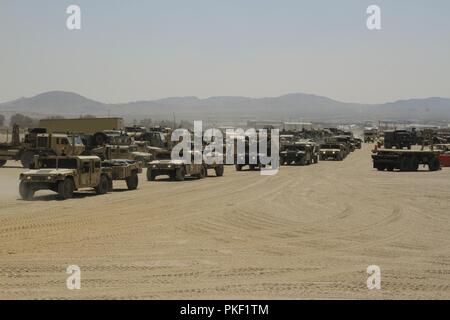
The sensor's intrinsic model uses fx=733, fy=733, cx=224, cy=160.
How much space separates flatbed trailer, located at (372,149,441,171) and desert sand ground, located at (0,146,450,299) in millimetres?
15123

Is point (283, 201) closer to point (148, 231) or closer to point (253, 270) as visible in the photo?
point (148, 231)

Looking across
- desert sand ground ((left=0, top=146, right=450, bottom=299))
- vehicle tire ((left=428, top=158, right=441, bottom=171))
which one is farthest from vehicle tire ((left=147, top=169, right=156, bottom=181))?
vehicle tire ((left=428, top=158, right=441, bottom=171))

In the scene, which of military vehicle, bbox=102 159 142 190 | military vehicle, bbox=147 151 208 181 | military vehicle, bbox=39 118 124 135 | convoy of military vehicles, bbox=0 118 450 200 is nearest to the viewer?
convoy of military vehicles, bbox=0 118 450 200

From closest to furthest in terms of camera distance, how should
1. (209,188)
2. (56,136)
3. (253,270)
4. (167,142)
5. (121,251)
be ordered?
1. (253,270)
2. (121,251)
3. (209,188)
4. (56,136)
5. (167,142)

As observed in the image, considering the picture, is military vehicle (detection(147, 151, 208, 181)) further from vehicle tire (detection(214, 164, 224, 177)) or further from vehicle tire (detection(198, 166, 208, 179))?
vehicle tire (detection(214, 164, 224, 177))

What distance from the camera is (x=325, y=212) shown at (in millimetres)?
20125

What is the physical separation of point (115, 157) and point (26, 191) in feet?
57.0

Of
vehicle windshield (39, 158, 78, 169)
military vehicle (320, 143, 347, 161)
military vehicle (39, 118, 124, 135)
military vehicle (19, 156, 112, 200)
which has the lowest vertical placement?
military vehicle (320, 143, 347, 161)

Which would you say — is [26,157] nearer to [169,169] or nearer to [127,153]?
[127,153]

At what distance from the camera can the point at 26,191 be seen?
22.8 meters

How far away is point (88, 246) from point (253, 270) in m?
3.75

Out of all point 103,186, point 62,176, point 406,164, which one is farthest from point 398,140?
point 62,176

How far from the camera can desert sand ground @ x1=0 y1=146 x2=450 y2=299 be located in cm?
1040
